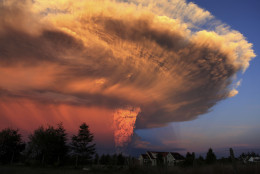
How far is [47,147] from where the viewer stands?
135ft

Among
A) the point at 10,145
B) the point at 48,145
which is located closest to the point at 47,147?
the point at 48,145

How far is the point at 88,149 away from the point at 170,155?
29.7 metres

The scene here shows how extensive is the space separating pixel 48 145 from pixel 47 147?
459 millimetres

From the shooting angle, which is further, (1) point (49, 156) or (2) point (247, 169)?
(1) point (49, 156)

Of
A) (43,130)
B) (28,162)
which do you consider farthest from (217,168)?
(43,130)

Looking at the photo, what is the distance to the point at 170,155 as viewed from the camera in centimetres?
6381

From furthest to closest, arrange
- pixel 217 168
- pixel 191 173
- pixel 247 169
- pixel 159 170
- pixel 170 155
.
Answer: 1. pixel 170 155
2. pixel 159 170
3. pixel 191 173
4. pixel 217 168
5. pixel 247 169

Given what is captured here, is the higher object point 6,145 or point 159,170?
point 6,145

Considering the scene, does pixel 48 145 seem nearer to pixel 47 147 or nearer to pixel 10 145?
pixel 47 147

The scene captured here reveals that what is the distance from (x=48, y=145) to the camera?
41.5 metres

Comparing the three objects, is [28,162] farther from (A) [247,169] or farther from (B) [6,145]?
(A) [247,169]

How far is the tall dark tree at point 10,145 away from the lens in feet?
144

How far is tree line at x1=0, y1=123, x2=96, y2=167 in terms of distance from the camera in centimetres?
4150

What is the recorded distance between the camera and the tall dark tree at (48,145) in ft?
135
